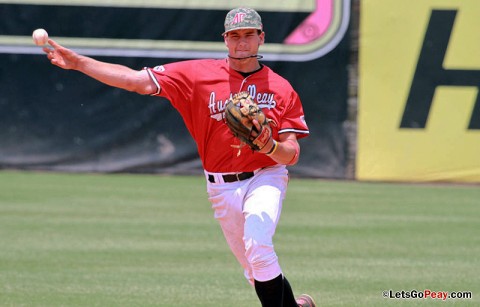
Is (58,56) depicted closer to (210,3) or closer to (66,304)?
(66,304)

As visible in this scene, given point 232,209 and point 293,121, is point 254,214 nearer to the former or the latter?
point 232,209

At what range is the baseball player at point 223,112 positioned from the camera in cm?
575

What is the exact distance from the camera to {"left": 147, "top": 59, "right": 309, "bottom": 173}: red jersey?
19.3ft

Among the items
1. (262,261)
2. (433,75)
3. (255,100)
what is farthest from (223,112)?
(433,75)

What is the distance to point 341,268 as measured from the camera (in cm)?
817

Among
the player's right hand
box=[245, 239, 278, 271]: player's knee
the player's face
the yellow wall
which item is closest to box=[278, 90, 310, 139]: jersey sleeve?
the player's face

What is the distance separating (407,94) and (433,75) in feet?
1.56

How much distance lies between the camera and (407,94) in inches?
576

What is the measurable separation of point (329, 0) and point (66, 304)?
9.25 meters

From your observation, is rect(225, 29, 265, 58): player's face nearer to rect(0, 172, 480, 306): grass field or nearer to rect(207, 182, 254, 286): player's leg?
rect(207, 182, 254, 286): player's leg

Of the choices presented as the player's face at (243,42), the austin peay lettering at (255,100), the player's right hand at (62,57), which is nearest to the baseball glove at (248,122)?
the austin peay lettering at (255,100)

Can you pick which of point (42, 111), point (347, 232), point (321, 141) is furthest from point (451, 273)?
point (42, 111)

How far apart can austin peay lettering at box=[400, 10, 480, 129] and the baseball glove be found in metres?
9.41

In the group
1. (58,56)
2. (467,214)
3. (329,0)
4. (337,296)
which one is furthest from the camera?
(329,0)
